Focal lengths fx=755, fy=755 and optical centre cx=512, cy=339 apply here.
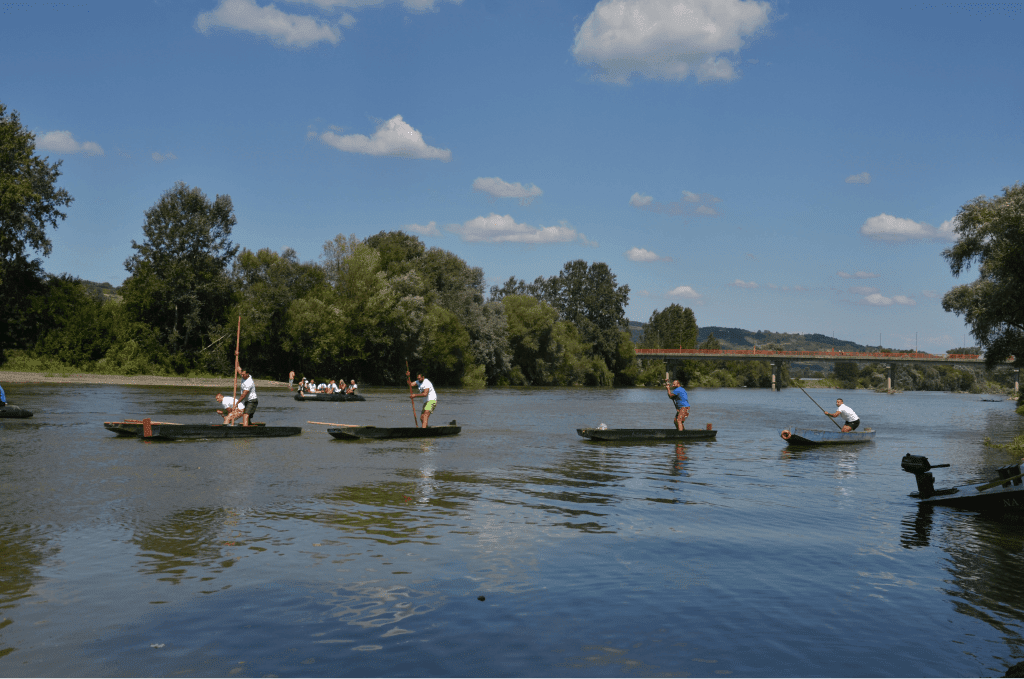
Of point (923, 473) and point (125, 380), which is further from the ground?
point (923, 473)

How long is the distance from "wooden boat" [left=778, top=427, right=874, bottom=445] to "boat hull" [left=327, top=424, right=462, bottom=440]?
561 inches

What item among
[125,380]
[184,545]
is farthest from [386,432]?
[125,380]

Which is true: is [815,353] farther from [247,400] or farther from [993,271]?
[247,400]

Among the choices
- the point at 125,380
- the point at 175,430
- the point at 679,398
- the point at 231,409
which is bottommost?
the point at 175,430

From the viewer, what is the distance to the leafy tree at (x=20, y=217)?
58.4 m

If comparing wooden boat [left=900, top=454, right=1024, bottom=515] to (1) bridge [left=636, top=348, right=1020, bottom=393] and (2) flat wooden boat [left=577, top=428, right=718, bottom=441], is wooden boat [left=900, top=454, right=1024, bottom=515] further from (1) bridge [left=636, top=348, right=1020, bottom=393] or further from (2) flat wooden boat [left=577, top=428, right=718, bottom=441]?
(1) bridge [left=636, top=348, right=1020, bottom=393]

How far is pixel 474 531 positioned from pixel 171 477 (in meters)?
9.14

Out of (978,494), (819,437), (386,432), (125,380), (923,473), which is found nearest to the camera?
(978,494)

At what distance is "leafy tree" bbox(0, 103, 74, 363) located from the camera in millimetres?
58375

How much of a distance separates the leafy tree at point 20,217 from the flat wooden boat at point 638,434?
50.3 m

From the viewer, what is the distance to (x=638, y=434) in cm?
3106

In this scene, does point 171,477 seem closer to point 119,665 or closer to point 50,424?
point 119,665

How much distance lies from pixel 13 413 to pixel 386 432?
15.8 m

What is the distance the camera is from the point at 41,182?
63906mm
